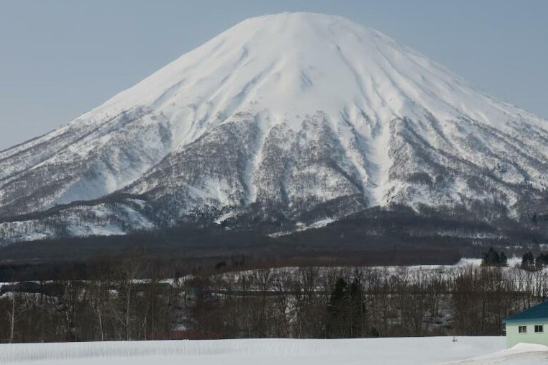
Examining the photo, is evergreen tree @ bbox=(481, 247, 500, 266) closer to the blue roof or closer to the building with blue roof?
the building with blue roof

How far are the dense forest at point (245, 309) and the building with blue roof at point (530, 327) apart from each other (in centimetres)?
2239

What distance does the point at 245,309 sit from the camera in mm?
67688

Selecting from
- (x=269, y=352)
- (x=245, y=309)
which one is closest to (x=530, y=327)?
(x=269, y=352)

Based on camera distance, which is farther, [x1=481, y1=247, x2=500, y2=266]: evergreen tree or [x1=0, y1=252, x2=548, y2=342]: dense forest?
[x1=481, y1=247, x2=500, y2=266]: evergreen tree

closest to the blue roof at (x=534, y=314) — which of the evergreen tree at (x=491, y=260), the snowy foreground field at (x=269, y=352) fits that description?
the snowy foreground field at (x=269, y=352)

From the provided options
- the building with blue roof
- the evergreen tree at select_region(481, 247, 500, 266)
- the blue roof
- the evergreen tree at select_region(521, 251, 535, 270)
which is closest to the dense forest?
the evergreen tree at select_region(521, 251, 535, 270)

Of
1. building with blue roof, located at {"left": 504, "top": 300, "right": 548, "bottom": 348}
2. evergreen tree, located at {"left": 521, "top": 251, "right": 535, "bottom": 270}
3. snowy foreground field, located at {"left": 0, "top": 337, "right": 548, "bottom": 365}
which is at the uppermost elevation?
evergreen tree, located at {"left": 521, "top": 251, "right": 535, "bottom": 270}

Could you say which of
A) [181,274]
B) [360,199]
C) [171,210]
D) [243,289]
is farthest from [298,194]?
[243,289]

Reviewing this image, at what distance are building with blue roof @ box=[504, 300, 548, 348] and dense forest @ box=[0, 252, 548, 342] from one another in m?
22.4

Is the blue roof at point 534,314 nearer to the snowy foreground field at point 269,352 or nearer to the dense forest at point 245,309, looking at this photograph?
the snowy foreground field at point 269,352

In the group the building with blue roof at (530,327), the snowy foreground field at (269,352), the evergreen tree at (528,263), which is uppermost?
the evergreen tree at (528,263)

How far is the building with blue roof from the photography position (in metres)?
37.7

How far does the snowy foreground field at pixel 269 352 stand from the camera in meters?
40.8

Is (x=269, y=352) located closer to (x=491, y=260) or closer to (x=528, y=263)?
(x=491, y=260)
